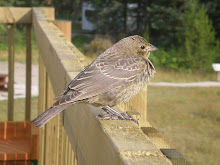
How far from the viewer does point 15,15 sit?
5.18m

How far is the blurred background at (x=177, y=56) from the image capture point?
8805mm

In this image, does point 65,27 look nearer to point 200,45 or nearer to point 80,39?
point 200,45

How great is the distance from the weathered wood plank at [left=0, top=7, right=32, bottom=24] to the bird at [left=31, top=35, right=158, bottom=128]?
333 cm

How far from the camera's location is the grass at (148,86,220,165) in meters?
7.61

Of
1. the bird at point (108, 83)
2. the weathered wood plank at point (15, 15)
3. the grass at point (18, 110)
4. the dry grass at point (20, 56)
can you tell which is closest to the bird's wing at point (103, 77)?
the bird at point (108, 83)

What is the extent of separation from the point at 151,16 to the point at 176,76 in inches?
325

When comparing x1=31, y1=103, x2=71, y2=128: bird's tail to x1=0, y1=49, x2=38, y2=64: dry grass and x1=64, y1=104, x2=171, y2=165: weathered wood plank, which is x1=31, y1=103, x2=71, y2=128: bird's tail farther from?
x1=0, y1=49, x2=38, y2=64: dry grass

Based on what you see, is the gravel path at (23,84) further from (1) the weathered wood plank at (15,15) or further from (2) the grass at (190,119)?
(1) the weathered wood plank at (15,15)

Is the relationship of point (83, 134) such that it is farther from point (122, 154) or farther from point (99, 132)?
point (122, 154)

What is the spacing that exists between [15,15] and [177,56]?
15986 millimetres

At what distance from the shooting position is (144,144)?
3.93 ft

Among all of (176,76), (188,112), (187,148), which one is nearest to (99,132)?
(187,148)

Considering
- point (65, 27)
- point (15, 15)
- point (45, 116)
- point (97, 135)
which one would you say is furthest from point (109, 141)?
point (15, 15)

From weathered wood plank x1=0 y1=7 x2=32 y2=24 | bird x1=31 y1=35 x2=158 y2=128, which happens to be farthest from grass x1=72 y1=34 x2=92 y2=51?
bird x1=31 y1=35 x2=158 y2=128
